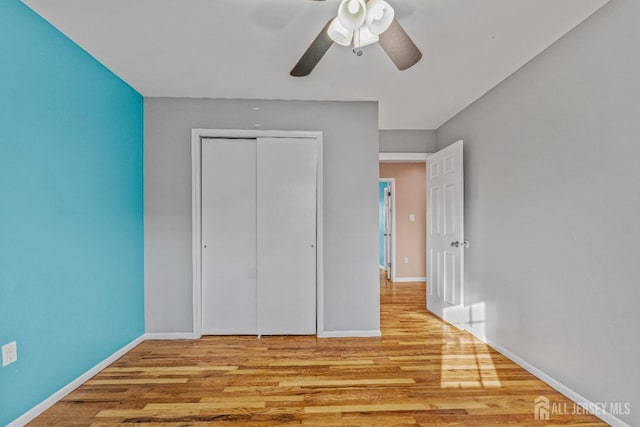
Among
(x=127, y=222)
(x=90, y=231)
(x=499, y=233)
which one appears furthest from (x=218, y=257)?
(x=499, y=233)

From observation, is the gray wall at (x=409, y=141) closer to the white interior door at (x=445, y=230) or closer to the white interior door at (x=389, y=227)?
the white interior door at (x=445, y=230)

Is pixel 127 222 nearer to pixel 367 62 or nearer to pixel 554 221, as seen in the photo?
pixel 367 62

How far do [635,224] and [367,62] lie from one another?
2000 mm

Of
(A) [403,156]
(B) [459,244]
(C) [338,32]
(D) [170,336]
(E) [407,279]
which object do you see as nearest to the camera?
(C) [338,32]

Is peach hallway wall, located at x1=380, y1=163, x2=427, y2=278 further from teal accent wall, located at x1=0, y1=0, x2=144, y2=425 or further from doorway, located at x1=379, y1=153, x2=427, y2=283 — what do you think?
teal accent wall, located at x1=0, y1=0, x2=144, y2=425

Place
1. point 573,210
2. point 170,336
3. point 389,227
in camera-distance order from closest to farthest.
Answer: point 573,210
point 170,336
point 389,227

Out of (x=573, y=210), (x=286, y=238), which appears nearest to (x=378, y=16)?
(x=573, y=210)

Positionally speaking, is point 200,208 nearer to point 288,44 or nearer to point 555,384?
point 288,44

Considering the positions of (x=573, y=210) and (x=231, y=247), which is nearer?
(x=573, y=210)

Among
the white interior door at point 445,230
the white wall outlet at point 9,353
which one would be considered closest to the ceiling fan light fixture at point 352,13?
the white interior door at point 445,230

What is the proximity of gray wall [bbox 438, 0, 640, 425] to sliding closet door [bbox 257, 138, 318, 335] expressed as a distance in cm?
176

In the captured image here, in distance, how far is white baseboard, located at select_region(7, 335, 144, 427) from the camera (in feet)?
6.12

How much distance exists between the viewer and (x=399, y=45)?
1.59 metres

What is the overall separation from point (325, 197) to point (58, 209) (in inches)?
84.4
